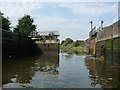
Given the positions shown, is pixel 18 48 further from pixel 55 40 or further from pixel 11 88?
pixel 11 88

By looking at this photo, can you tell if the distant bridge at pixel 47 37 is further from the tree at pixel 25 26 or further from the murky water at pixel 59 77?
the murky water at pixel 59 77

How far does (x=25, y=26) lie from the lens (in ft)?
163

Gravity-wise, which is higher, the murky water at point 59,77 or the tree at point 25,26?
the tree at point 25,26

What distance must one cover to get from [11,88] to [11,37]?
70.7ft

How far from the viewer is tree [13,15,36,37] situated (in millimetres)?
48688

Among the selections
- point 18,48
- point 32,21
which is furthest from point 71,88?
point 32,21

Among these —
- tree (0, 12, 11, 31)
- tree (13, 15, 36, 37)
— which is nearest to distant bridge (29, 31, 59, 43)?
tree (13, 15, 36, 37)

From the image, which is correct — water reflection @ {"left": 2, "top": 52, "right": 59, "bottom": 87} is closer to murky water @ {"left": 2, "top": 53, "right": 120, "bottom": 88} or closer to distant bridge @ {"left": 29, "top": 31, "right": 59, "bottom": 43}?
murky water @ {"left": 2, "top": 53, "right": 120, "bottom": 88}

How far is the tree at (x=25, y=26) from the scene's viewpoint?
160 ft

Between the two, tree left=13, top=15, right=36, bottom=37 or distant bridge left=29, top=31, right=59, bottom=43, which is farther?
tree left=13, top=15, right=36, bottom=37

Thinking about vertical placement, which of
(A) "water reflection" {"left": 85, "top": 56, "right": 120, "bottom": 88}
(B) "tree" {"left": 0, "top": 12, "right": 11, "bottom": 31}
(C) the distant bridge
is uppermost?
(B) "tree" {"left": 0, "top": 12, "right": 11, "bottom": 31}

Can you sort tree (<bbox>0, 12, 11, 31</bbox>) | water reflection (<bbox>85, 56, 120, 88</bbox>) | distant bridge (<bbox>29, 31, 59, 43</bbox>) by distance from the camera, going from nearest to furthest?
water reflection (<bbox>85, 56, 120, 88</bbox>)
tree (<bbox>0, 12, 11, 31</bbox>)
distant bridge (<bbox>29, 31, 59, 43</bbox>)

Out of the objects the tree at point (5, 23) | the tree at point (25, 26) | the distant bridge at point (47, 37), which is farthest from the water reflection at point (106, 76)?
the tree at point (25, 26)

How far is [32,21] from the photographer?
52.7 meters
